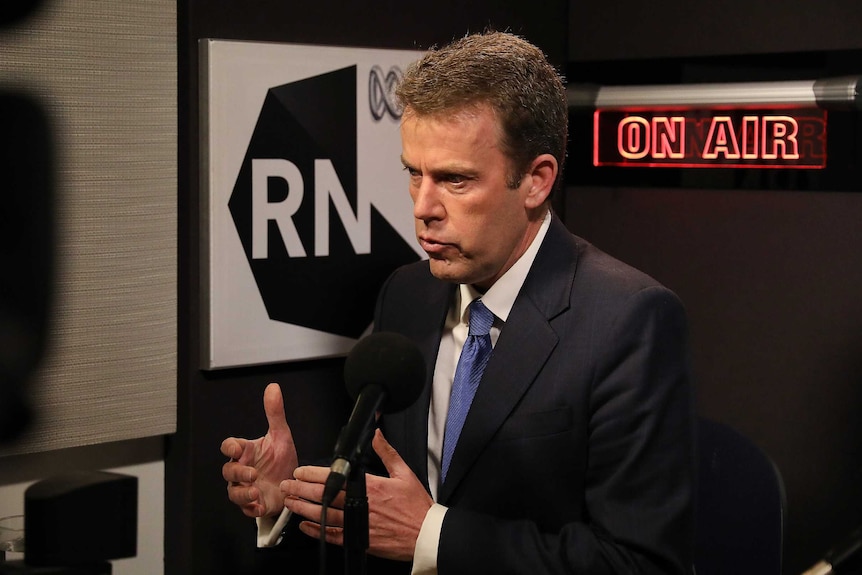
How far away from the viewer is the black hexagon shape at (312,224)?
274cm

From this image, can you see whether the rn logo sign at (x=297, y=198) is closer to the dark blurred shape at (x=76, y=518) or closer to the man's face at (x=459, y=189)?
the man's face at (x=459, y=189)

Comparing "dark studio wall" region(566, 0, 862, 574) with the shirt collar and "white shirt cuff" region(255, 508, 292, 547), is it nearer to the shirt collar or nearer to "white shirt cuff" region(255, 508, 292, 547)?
the shirt collar

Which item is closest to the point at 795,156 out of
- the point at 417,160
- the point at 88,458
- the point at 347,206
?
the point at 347,206

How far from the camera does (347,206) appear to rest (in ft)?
9.57

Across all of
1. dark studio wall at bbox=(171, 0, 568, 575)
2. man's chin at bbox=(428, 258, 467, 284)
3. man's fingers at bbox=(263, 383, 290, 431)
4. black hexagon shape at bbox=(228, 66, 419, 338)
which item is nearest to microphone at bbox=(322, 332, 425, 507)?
man's chin at bbox=(428, 258, 467, 284)

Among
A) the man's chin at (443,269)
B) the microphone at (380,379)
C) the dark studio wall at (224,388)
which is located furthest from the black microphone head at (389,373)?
the dark studio wall at (224,388)

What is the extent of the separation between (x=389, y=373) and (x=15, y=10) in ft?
4.56

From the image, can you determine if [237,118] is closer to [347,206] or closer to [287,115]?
[287,115]

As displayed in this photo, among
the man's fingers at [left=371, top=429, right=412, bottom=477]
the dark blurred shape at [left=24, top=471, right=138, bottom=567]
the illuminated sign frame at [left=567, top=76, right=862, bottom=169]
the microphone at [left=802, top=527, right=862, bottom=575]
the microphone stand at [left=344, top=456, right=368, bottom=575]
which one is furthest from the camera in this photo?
the illuminated sign frame at [left=567, top=76, right=862, bottom=169]

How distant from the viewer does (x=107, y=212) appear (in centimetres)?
254

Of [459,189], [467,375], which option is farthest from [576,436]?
[459,189]

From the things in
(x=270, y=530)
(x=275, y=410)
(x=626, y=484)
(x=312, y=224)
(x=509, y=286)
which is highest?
(x=312, y=224)

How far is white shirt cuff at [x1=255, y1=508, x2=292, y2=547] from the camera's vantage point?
2112 millimetres

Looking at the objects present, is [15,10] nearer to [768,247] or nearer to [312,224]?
[312,224]
